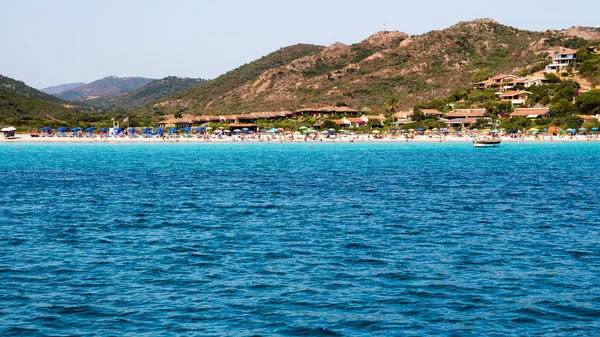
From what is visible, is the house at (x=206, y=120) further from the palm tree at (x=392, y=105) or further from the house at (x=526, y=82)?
the house at (x=526, y=82)

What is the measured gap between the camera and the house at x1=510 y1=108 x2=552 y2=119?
12594cm

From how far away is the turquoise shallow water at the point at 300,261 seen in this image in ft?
50.5

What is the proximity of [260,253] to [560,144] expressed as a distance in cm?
9643

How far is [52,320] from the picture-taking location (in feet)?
50.3

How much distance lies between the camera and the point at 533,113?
5007 inches

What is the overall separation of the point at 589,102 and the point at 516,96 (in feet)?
63.4

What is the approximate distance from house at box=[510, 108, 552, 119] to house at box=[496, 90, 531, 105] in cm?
904

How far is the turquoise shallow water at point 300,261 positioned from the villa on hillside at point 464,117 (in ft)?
299

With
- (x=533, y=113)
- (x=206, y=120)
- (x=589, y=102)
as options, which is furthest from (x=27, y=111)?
(x=589, y=102)

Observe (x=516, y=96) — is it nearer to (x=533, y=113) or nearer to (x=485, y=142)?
(x=533, y=113)

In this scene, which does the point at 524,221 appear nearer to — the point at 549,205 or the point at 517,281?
the point at 549,205

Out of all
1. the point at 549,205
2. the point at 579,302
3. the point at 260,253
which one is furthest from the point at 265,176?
the point at 579,302

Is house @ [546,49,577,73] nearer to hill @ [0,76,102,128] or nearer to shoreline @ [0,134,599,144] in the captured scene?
shoreline @ [0,134,599,144]

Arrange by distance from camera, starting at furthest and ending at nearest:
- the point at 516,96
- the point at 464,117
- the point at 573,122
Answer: the point at 516,96 → the point at 464,117 → the point at 573,122
